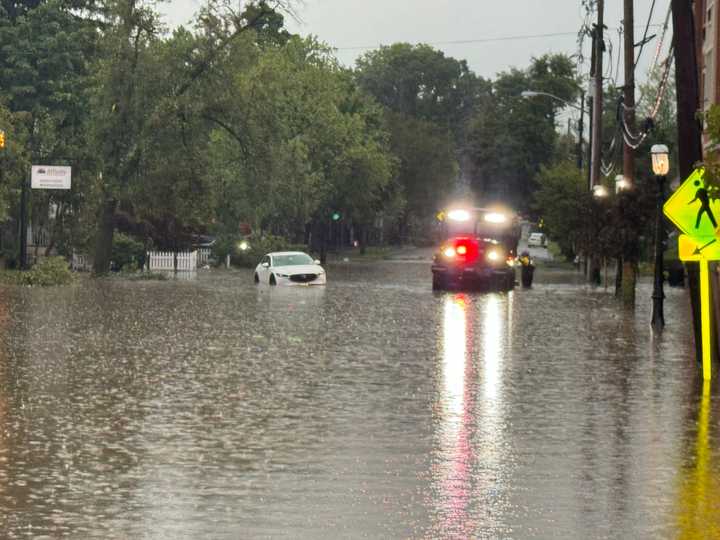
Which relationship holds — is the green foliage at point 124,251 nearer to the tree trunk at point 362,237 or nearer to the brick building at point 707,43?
the brick building at point 707,43

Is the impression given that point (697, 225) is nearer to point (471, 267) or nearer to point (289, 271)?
point (471, 267)

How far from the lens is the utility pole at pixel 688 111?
74.3ft

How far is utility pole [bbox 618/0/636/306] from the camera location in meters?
40.0

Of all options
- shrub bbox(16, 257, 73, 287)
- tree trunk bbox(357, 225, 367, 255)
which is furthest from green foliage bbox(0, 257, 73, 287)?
tree trunk bbox(357, 225, 367, 255)

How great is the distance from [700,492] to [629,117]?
99.6 ft

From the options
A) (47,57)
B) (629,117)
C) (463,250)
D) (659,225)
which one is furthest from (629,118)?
(47,57)

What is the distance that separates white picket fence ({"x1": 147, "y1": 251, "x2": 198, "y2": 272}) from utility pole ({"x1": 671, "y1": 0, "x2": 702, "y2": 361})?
5072 cm

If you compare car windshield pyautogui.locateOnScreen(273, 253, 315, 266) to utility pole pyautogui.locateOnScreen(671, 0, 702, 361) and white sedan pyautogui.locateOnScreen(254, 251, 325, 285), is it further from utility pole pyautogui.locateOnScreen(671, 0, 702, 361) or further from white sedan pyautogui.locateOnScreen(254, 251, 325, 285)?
utility pole pyautogui.locateOnScreen(671, 0, 702, 361)

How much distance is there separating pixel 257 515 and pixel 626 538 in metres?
2.25

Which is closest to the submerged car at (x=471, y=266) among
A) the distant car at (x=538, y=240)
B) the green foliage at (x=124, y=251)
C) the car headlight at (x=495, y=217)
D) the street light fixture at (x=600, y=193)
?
the street light fixture at (x=600, y=193)

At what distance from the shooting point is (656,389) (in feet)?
60.9

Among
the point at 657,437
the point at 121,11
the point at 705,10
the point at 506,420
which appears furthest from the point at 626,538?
the point at 121,11

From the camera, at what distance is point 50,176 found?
5947cm

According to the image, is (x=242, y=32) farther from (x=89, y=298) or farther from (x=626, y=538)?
(x=626, y=538)
